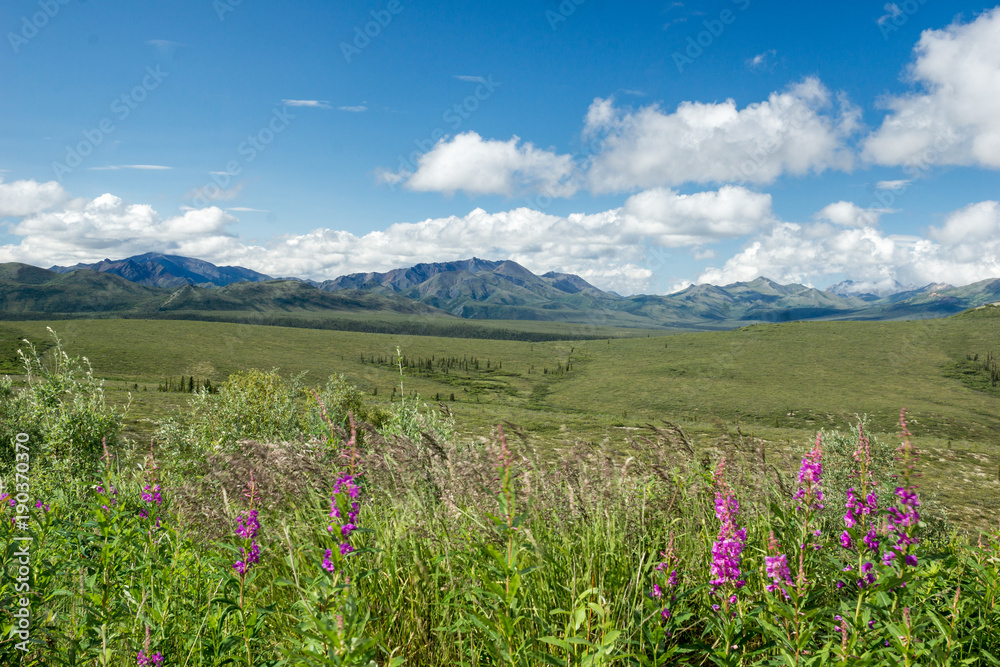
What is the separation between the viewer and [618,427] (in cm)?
2434

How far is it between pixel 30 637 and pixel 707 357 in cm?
9466

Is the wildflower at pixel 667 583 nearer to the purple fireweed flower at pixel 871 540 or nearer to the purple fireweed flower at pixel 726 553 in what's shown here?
the purple fireweed flower at pixel 726 553

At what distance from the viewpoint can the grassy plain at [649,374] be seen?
104 ft

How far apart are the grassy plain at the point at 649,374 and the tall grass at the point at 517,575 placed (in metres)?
13.6

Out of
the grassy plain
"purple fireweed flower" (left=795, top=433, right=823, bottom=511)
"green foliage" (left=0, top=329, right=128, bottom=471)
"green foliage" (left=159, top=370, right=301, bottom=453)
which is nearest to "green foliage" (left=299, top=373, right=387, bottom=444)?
"green foliage" (left=159, top=370, right=301, bottom=453)

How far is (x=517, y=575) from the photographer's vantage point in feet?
7.98

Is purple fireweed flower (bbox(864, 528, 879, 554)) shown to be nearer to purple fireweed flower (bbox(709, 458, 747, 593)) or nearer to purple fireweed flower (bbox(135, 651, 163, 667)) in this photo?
purple fireweed flower (bbox(709, 458, 747, 593))

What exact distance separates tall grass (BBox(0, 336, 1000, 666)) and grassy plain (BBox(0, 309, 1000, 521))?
44.5 feet

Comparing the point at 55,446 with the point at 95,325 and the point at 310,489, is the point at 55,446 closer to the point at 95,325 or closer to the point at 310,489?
the point at 310,489

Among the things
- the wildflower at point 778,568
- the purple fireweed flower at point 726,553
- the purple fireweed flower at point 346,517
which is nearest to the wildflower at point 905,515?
the wildflower at point 778,568

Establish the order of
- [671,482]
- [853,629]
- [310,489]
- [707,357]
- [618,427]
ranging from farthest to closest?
[707,357] → [618,427] → [310,489] → [671,482] → [853,629]

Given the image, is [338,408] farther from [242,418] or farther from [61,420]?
[61,420]

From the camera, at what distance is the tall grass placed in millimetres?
2645

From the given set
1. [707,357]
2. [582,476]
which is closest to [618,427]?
[582,476]
